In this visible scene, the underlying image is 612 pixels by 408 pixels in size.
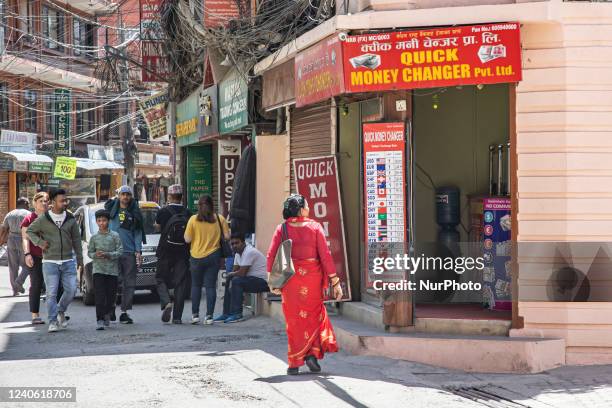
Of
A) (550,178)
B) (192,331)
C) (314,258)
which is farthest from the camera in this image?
(192,331)

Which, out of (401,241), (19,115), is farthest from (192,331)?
(19,115)

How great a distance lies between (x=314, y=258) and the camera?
8.84m

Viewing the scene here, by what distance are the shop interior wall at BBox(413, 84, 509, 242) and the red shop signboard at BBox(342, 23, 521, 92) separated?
2.23m

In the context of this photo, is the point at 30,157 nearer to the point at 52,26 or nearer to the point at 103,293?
the point at 52,26

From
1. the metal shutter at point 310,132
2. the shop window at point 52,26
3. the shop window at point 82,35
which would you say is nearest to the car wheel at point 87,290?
the metal shutter at point 310,132

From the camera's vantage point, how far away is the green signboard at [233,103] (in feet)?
49.3

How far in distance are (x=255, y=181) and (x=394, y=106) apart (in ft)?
15.1

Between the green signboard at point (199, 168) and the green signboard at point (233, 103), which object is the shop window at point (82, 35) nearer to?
the green signboard at point (199, 168)

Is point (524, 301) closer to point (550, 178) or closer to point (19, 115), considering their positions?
point (550, 178)

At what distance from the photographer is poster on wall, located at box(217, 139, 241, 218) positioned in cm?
1705

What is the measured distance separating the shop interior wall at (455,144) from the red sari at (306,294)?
10.6ft

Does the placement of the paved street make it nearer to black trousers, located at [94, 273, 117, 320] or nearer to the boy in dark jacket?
black trousers, located at [94, 273, 117, 320]

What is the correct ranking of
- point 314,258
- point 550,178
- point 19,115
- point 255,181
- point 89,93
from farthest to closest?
point 89,93 < point 19,115 < point 255,181 < point 550,178 < point 314,258

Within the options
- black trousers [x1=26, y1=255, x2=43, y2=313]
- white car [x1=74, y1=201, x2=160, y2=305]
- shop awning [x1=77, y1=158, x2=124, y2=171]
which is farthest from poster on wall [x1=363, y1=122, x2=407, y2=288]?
shop awning [x1=77, y1=158, x2=124, y2=171]
